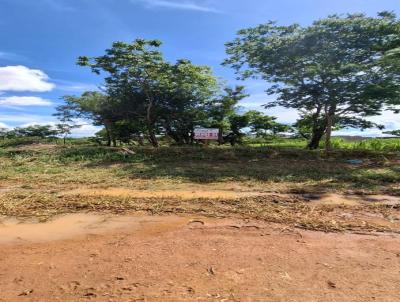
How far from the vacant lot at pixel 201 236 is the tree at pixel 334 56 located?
438cm

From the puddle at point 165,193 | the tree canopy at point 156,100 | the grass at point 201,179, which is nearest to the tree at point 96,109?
the tree canopy at point 156,100

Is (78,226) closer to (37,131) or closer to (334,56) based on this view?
(334,56)

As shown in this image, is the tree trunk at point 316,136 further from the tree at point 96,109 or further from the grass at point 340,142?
the tree at point 96,109

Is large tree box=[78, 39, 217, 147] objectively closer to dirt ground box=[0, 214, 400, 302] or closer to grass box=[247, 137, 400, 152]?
grass box=[247, 137, 400, 152]

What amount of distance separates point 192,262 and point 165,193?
3.45m

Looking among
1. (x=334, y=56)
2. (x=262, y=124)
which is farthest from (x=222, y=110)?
(x=334, y=56)

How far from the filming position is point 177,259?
4.25m

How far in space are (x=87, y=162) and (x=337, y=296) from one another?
9676mm

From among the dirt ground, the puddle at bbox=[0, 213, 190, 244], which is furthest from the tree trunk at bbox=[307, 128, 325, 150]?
the puddle at bbox=[0, 213, 190, 244]

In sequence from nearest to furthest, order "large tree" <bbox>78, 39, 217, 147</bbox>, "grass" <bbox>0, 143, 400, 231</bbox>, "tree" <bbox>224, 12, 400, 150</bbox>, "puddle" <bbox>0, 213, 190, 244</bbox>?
"puddle" <bbox>0, 213, 190, 244</bbox>, "grass" <bbox>0, 143, 400, 231</bbox>, "tree" <bbox>224, 12, 400, 150</bbox>, "large tree" <bbox>78, 39, 217, 147</bbox>

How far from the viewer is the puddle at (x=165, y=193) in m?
7.31

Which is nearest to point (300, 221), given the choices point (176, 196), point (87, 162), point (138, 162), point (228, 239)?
point (228, 239)

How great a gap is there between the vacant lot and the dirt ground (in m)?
0.01

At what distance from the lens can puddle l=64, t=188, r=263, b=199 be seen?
731 centimetres
